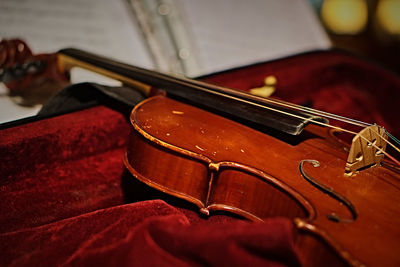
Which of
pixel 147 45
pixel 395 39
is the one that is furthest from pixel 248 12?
pixel 395 39

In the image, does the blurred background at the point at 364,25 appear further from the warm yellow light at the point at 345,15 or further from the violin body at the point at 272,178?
the violin body at the point at 272,178

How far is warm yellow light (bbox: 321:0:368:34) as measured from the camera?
11.9 ft

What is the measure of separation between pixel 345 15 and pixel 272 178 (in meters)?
3.85

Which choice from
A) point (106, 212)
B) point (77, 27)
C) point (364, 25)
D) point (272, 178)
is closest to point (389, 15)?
point (364, 25)

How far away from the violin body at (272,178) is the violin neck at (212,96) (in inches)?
1.4

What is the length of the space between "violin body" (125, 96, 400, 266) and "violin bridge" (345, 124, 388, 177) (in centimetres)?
2

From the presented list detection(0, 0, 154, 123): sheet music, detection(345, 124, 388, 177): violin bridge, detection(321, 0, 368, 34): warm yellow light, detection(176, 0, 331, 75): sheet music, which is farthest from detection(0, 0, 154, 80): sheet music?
detection(321, 0, 368, 34): warm yellow light

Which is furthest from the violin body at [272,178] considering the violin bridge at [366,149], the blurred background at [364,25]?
the blurred background at [364,25]

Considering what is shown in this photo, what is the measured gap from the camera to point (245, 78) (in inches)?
51.4

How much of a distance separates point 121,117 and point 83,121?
112mm

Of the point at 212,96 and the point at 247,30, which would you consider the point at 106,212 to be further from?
the point at 247,30

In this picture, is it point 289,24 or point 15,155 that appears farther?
point 289,24

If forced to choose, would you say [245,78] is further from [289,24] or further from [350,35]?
[350,35]

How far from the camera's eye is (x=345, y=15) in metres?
3.72
